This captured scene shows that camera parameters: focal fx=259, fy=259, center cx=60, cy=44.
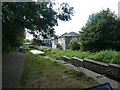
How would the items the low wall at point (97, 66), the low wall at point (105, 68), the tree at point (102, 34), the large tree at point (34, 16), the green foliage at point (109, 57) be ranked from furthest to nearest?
the tree at point (102, 34) < the green foliage at point (109, 57) < the low wall at point (97, 66) < the low wall at point (105, 68) < the large tree at point (34, 16)

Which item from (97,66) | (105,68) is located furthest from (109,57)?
(105,68)

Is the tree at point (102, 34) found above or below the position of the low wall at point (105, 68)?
above

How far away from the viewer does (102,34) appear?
84.0ft

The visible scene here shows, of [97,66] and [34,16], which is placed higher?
[34,16]

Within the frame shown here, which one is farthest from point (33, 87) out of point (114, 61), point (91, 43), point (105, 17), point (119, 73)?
point (105, 17)

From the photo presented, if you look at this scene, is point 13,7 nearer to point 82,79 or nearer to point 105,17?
point 82,79

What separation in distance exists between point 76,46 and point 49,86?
2632 centimetres

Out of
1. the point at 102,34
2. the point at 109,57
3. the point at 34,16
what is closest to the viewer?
the point at 34,16

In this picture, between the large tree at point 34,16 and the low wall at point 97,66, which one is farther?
the low wall at point 97,66

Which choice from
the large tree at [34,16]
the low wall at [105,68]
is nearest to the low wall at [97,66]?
the low wall at [105,68]

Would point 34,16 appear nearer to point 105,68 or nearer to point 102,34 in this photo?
point 105,68

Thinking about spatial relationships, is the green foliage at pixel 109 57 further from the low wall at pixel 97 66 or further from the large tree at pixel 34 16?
the large tree at pixel 34 16

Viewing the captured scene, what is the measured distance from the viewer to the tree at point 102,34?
2499 cm

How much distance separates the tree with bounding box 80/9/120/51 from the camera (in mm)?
24987
